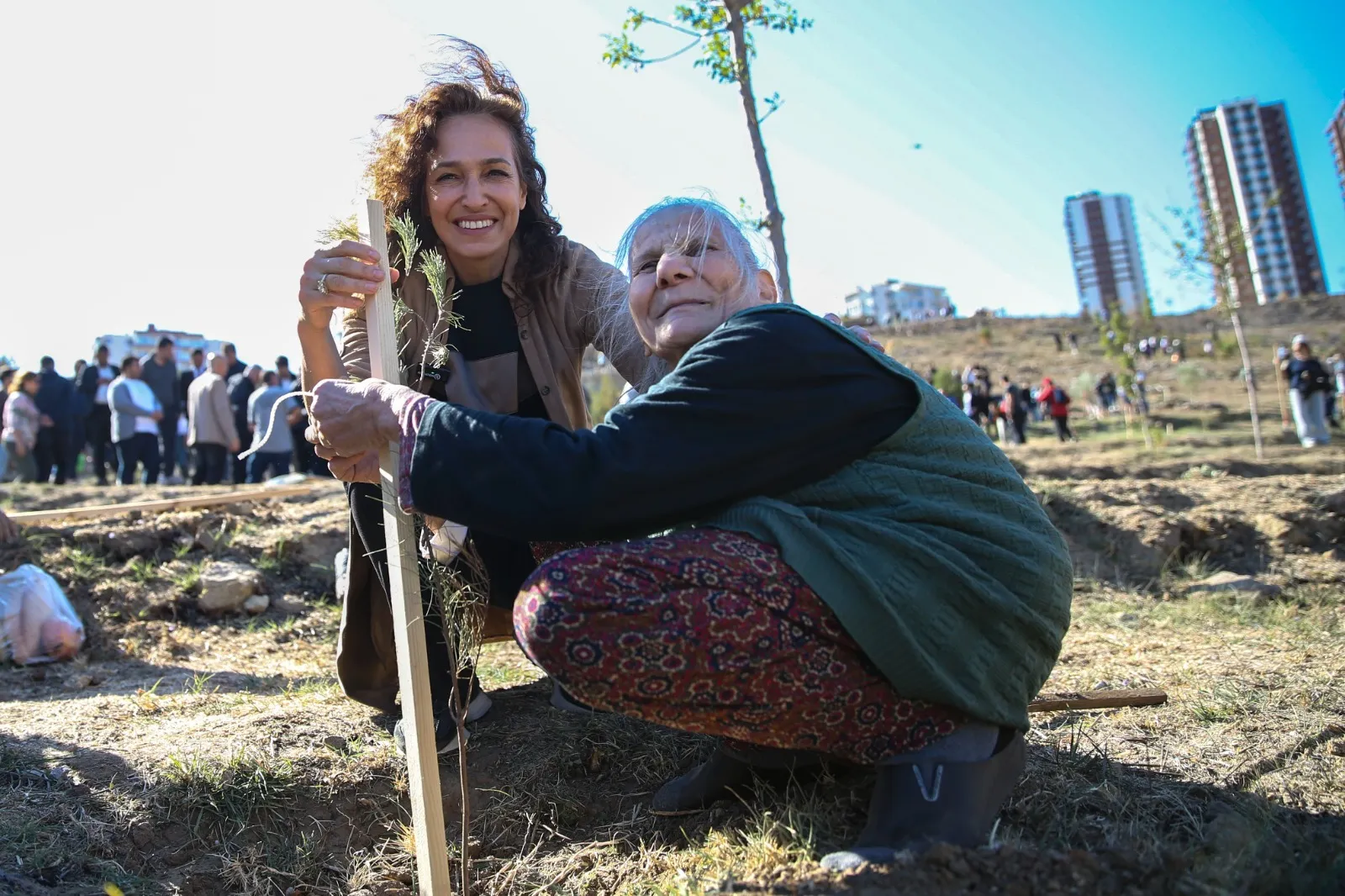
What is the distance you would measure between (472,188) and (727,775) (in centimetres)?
176

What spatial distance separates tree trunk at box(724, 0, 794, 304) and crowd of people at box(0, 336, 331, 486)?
5.89 meters

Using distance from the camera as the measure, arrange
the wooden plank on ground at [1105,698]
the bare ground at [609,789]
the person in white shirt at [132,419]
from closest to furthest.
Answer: the bare ground at [609,789], the wooden plank on ground at [1105,698], the person in white shirt at [132,419]

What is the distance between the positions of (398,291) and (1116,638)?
321cm

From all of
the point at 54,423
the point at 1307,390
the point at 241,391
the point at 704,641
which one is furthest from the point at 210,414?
the point at 1307,390

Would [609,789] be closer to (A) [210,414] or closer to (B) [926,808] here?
(B) [926,808]

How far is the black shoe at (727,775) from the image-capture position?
1994 millimetres

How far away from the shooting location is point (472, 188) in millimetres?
2658

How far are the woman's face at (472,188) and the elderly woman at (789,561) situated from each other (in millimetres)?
1091

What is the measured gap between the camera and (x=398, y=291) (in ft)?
8.07

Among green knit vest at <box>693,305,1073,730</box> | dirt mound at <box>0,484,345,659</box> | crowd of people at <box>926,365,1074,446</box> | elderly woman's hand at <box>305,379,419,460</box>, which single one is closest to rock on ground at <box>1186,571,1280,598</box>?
green knit vest at <box>693,305,1073,730</box>

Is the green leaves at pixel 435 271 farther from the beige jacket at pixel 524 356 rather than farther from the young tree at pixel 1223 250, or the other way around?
the young tree at pixel 1223 250

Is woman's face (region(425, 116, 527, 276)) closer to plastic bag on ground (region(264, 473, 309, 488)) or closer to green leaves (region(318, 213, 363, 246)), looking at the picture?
green leaves (region(318, 213, 363, 246))

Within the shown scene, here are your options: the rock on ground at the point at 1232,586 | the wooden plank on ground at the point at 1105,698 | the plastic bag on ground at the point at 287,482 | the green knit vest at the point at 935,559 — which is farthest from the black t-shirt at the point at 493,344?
the plastic bag on ground at the point at 287,482

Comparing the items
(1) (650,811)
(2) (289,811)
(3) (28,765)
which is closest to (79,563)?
(3) (28,765)
